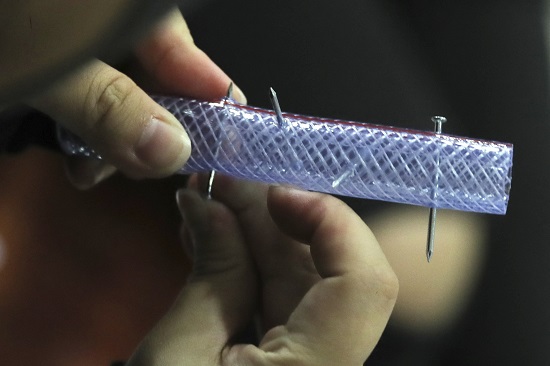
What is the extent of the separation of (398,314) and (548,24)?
34 cm

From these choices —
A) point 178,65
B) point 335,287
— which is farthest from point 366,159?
point 178,65

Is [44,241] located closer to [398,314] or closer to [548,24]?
[398,314]

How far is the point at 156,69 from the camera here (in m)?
0.55

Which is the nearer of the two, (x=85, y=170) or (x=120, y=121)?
(x=120, y=121)

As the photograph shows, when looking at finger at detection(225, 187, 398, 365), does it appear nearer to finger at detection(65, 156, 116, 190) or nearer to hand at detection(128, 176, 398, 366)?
hand at detection(128, 176, 398, 366)

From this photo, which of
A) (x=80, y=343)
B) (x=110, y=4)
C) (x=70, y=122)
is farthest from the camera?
(x=80, y=343)

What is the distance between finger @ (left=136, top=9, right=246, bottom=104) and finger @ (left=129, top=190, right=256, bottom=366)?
0.10m

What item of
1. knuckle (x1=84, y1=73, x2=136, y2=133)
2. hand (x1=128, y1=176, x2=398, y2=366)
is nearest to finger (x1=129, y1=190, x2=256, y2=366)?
hand (x1=128, y1=176, x2=398, y2=366)

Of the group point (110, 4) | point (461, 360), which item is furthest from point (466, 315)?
point (110, 4)

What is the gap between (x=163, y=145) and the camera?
1.31 feet

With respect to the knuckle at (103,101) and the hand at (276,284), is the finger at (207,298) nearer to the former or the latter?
the hand at (276,284)

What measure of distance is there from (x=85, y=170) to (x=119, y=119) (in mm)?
183

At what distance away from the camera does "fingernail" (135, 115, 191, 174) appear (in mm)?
400

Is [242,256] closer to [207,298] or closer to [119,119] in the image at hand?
[207,298]
